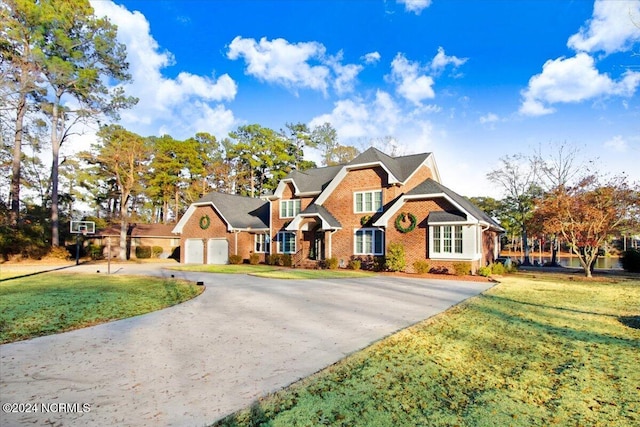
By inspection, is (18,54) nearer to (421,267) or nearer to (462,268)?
(421,267)

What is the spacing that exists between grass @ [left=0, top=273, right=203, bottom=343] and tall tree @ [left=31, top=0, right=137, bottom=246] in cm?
2072

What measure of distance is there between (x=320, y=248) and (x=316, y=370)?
19.7 m

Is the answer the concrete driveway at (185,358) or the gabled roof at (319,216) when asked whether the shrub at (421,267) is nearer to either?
the gabled roof at (319,216)

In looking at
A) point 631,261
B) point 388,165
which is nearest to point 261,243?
point 388,165

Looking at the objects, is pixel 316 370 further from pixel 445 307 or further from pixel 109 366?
pixel 445 307

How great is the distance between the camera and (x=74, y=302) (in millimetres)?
9672

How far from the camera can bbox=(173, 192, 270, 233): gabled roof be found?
2789 centimetres

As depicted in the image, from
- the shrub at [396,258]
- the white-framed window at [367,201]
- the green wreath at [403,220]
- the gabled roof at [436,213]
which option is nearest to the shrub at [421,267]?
the shrub at [396,258]

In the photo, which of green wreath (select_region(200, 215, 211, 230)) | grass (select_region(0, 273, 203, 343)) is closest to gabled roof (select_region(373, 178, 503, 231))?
grass (select_region(0, 273, 203, 343))

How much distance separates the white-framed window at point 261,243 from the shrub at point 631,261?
26197 mm

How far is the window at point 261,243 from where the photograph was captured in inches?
1087

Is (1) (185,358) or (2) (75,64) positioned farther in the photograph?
(2) (75,64)

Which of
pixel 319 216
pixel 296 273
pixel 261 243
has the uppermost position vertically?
pixel 319 216

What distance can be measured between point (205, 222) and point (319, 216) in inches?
433
